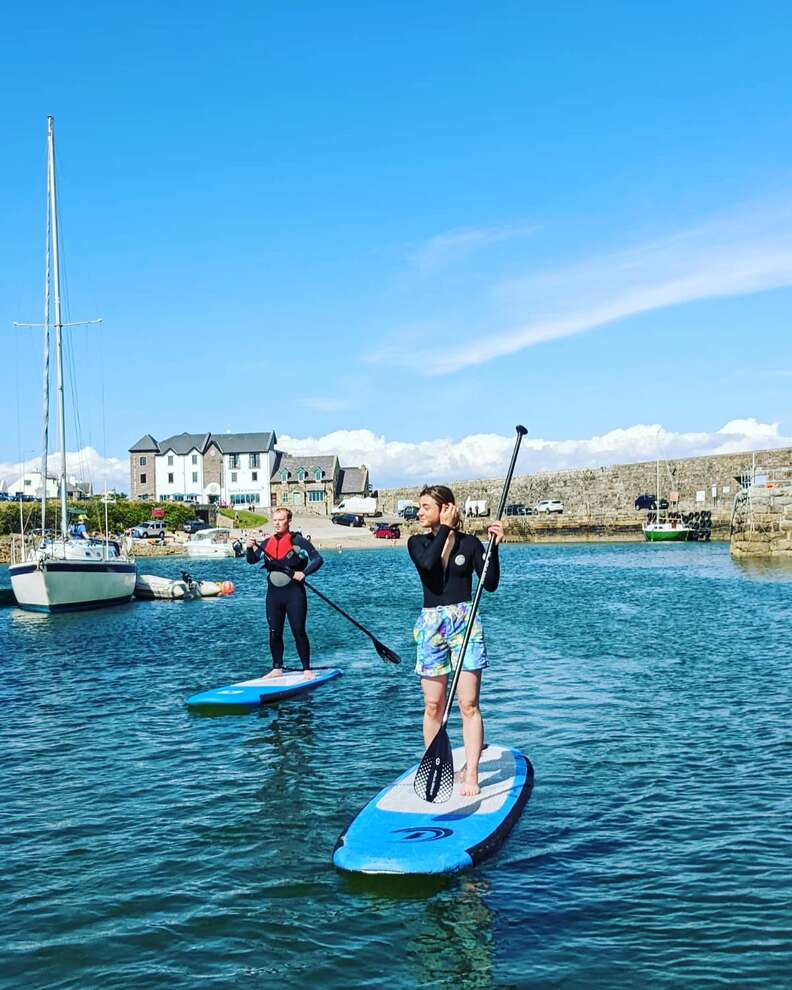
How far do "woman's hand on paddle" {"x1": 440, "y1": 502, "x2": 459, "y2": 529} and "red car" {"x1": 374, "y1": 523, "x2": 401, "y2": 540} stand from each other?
256 feet

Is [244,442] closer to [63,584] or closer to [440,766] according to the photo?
[63,584]

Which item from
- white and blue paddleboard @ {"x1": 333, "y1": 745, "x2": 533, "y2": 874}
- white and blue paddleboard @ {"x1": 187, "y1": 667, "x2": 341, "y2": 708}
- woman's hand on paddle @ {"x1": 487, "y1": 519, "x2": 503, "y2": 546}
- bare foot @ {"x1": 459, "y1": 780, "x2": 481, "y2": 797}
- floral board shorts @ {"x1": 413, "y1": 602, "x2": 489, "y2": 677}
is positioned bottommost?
white and blue paddleboard @ {"x1": 187, "y1": 667, "x2": 341, "y2": 708}

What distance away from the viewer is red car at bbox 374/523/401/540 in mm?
86062

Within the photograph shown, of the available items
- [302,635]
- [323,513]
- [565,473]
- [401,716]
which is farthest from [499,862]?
[323,513]

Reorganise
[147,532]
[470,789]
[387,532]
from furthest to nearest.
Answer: [387,532] → [147,532] → [470,789]

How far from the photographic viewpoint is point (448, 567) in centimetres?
793

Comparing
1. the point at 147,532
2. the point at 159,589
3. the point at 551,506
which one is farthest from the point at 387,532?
the point at 159,589

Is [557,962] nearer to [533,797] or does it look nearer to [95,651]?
[533,797]

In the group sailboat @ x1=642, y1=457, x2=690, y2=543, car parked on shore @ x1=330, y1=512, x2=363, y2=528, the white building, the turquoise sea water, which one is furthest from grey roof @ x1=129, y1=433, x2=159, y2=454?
the turquoise sea water

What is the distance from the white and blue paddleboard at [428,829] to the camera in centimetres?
704

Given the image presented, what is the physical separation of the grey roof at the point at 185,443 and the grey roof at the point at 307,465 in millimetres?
8919

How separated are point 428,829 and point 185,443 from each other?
108828 millimetres

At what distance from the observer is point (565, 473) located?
96500mm

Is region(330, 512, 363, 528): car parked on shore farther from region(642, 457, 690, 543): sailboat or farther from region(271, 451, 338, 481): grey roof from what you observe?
region(642, 457, 690, 543): sailboat
